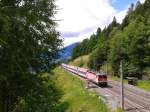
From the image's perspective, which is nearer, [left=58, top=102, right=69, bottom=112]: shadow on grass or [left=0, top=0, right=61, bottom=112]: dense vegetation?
[left=0, top=0, right=61, bottom=112]: dense vegetation

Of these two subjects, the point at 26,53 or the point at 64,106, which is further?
the point at 64,106

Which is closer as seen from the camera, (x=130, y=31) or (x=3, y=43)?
(x=3, y=43)

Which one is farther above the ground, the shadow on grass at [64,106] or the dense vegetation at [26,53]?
the dense vegetation at [26,53]

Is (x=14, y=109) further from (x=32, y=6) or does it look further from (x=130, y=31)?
(x=130, y=31)

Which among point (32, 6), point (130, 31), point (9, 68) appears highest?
point (130, 31)

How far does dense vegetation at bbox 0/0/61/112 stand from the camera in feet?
55.3

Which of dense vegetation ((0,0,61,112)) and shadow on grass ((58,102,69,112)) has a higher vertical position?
dense vegetation ((0,0,61,112))

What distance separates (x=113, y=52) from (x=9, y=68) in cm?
10646

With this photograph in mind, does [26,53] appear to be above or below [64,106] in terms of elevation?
above

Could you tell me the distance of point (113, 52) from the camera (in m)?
123

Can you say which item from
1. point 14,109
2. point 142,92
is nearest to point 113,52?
point 142,92

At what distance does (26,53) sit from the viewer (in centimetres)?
1834

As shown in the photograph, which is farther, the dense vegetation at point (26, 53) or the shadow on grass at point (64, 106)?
the shadow on grass at point (64, 106)

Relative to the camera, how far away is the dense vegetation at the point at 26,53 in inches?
663
